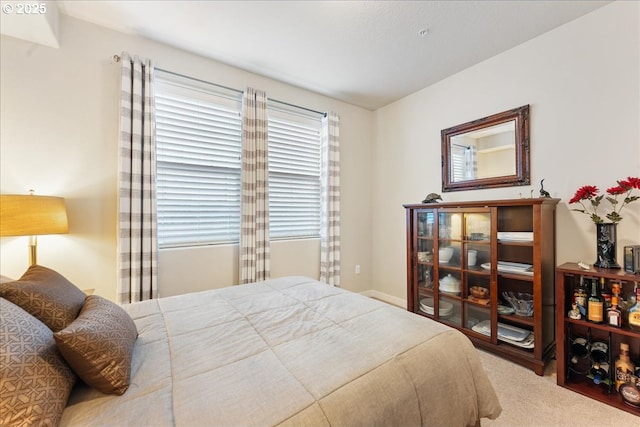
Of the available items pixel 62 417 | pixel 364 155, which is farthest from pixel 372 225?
pixel 62 417

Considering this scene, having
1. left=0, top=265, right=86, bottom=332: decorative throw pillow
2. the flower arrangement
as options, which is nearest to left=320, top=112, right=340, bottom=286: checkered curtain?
the flower arrangement

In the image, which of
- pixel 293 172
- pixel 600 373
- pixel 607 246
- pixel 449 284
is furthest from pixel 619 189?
pixel 293 172

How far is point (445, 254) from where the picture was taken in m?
2.58

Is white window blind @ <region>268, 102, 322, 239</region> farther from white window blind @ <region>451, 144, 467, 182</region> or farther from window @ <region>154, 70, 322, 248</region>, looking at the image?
white window blind @ <region>451, 144, 467, 182</region>

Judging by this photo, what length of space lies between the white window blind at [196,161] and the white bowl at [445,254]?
2108 millimetres

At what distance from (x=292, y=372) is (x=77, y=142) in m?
2.45

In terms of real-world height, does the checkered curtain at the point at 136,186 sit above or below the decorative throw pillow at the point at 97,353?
above

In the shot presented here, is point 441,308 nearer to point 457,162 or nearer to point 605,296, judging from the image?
point 605,296

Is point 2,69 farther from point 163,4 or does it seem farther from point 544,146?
point 544,146

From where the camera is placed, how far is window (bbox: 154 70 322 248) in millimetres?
2463

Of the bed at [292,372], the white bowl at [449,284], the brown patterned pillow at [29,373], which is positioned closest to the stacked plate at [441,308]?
the white bowl at [449,284]

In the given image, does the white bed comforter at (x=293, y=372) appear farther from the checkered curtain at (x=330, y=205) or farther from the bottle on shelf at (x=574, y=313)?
the checkered curtain at (x=330, y=205)

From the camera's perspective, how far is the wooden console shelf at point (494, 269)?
198cm

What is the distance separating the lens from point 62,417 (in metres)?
0.73
